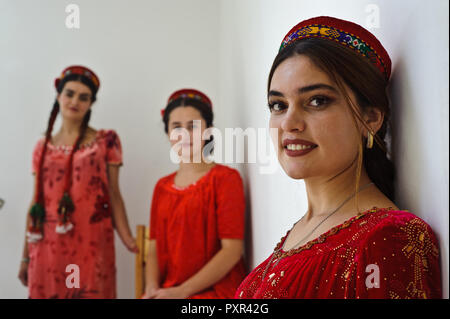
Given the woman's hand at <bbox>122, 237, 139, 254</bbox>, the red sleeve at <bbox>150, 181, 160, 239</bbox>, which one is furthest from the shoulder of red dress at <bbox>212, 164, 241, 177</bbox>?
the woman's hand at <bbox>122, 237, 139, 254</bbox>

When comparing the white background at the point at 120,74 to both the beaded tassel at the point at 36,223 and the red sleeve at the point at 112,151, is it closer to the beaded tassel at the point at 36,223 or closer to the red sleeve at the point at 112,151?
the red sleeve at the point at 112,151

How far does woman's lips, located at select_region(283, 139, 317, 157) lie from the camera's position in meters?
0.86

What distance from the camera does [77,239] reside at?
7.92ft

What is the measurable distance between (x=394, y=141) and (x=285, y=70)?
0.25m

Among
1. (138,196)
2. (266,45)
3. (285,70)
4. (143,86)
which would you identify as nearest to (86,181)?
(138,196)

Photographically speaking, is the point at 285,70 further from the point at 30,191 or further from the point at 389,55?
the point at 30,191

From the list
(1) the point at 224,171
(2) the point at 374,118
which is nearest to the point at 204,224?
(1) the point at 224,171

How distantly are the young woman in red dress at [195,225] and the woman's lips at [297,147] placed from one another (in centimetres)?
113

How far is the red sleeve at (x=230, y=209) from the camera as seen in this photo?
197 centimetres

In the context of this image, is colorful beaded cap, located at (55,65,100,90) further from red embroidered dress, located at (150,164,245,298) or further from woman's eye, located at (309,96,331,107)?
woman's eye, located at (309,96,331,107)

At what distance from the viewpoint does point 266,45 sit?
5.74ft

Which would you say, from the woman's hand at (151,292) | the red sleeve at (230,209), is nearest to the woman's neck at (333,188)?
the red sleeve at (230,209)

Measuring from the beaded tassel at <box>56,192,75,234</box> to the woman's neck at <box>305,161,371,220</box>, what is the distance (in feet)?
5.72

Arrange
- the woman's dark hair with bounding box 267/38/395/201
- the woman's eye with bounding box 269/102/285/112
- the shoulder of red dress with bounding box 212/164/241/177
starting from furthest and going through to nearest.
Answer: the shoulder of red dress with bounding box 212/164/241/177 → the woman's eye with bounding box 269/102/285/112 → the woman's dark hair with bounding box 267/38/395/201
